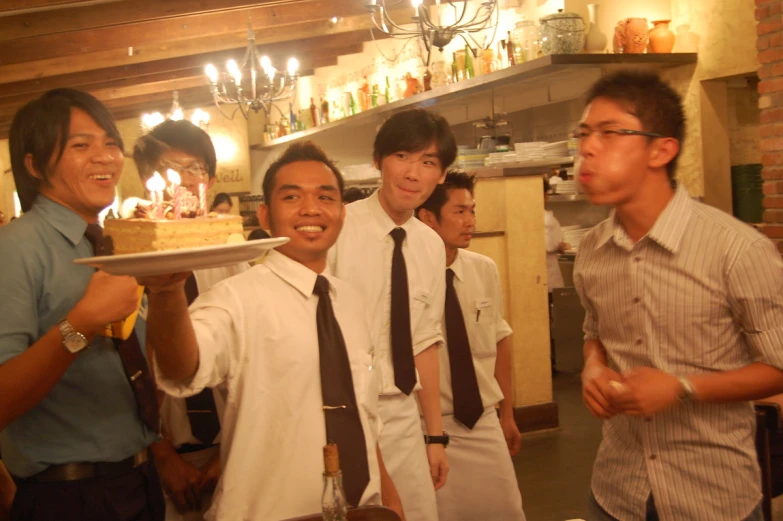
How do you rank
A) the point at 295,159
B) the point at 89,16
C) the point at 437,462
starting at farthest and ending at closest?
the point at 89,16 < the point at 437,462 < the point at 295,159

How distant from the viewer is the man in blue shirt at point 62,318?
5.68 ft

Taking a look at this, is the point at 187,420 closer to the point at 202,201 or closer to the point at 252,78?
the point at 202,201

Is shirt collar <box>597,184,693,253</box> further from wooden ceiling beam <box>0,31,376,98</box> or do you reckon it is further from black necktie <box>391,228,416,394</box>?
wooden ceiling beam <box>0,31,376,98</box>

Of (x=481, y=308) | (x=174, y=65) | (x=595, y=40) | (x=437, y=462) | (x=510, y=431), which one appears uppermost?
(x=174, y=65)

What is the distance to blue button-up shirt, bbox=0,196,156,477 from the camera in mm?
1687

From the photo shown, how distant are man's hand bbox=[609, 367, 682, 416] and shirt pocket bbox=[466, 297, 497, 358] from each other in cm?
158

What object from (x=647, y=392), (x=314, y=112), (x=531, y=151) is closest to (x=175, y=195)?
(x=647, y=392)

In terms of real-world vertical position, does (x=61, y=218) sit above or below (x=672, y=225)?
above

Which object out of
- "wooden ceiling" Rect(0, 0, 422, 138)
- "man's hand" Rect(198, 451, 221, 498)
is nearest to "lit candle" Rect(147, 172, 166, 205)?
"man's hand" Rect(198, 451, 221, 498)

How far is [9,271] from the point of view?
1664mm

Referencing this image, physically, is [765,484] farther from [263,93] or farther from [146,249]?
[263,93]

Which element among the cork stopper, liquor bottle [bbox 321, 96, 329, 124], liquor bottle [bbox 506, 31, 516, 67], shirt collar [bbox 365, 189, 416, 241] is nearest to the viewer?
the cork stopper

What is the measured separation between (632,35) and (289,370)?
5188 mm

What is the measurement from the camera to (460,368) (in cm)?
304
